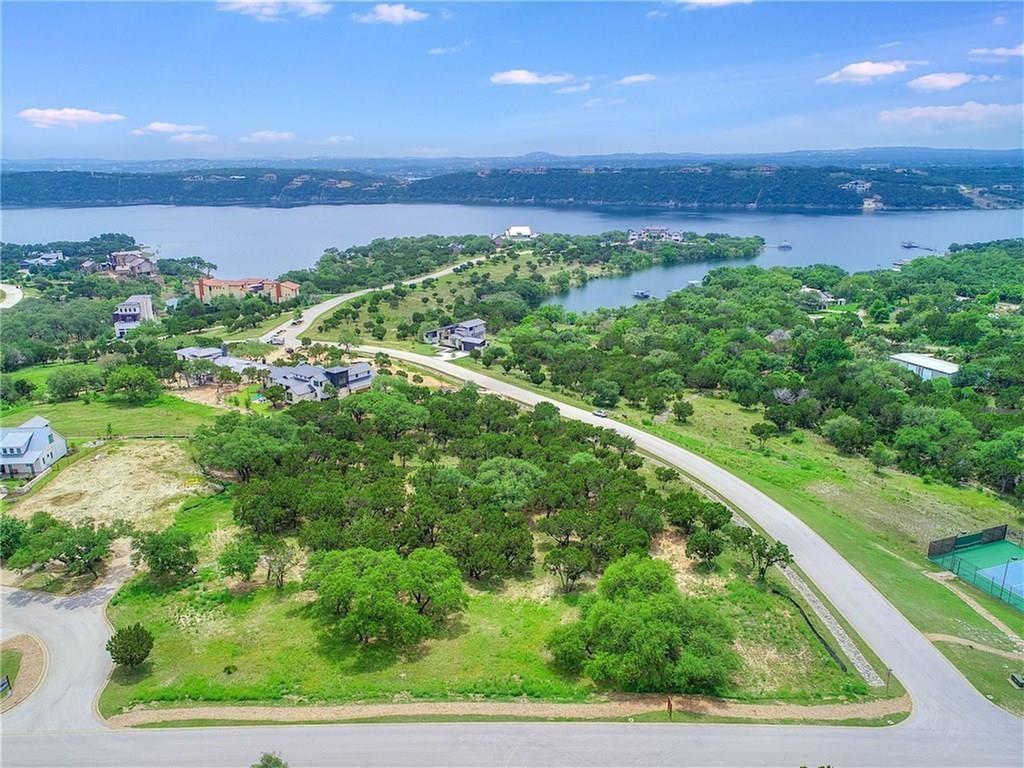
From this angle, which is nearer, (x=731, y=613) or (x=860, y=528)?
(x=731, y=613)

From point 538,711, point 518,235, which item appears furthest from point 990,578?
point 518,235

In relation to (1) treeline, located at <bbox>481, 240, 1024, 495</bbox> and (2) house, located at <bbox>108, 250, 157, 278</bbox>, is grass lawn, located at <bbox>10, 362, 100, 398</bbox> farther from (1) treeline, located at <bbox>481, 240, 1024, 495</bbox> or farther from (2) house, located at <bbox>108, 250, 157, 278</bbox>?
(2) house, located at <bbox>108, 250, 157, 278</bbox>

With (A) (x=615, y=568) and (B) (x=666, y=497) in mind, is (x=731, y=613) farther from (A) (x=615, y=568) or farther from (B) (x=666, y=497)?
(B) (x=666, y=497)

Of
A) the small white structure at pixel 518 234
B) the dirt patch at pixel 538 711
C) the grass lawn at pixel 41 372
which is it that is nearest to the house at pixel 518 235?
the small white structure at pixel 518 234

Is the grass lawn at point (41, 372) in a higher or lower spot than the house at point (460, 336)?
lower

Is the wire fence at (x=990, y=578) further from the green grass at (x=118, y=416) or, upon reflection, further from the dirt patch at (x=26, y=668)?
the green grass at (x=118, y=416)

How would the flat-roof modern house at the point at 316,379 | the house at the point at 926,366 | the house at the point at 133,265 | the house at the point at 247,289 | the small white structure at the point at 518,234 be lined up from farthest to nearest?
the small white structure at the point at 518,234 < the house at the point at 133,265 < the house at the point at 247,289 < the house at the point at 926,366 < the flat-roof modern house at the point at 316,379

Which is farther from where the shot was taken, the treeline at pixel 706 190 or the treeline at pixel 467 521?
the treeline at pixel 706 190

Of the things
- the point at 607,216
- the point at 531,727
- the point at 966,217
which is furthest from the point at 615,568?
the point at 966,217
